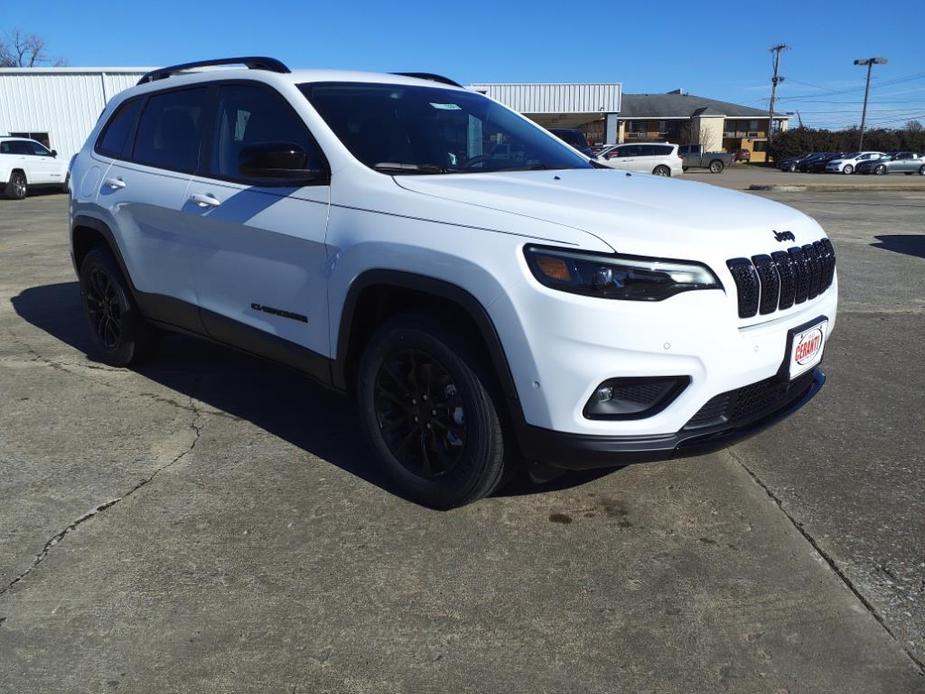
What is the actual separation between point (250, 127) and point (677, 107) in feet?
257

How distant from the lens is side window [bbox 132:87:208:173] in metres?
4.22

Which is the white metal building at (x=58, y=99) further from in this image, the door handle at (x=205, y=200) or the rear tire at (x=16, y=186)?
the door handle at (x=205, y=200)

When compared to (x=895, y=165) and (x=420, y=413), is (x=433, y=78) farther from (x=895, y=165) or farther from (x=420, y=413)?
(x=895, y=165)

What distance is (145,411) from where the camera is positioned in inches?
174

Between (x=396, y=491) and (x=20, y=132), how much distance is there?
34337 millimetres

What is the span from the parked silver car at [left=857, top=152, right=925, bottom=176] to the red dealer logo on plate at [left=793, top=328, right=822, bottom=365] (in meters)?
54.5

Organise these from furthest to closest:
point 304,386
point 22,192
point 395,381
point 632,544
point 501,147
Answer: point 22,192 < point 304,386 < point 501,147 < point 395,381 < point 632,544

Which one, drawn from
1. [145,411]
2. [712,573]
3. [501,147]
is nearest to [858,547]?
[712,573]

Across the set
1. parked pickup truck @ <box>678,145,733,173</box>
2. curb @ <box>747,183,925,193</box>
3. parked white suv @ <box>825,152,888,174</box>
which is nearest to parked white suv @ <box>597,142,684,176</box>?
curb @ <box>747,183,925,193</box>

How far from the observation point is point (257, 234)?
3615 millimetres

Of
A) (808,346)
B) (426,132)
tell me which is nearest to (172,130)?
(426,132)

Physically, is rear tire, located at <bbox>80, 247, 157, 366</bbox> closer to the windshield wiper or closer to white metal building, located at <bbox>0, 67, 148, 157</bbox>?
the windshield wiper

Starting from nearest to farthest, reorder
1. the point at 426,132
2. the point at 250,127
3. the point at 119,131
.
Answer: the point at 426,132 → the point at 250,127 → the point at 119,131

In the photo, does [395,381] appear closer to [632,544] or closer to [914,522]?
[632,544]
